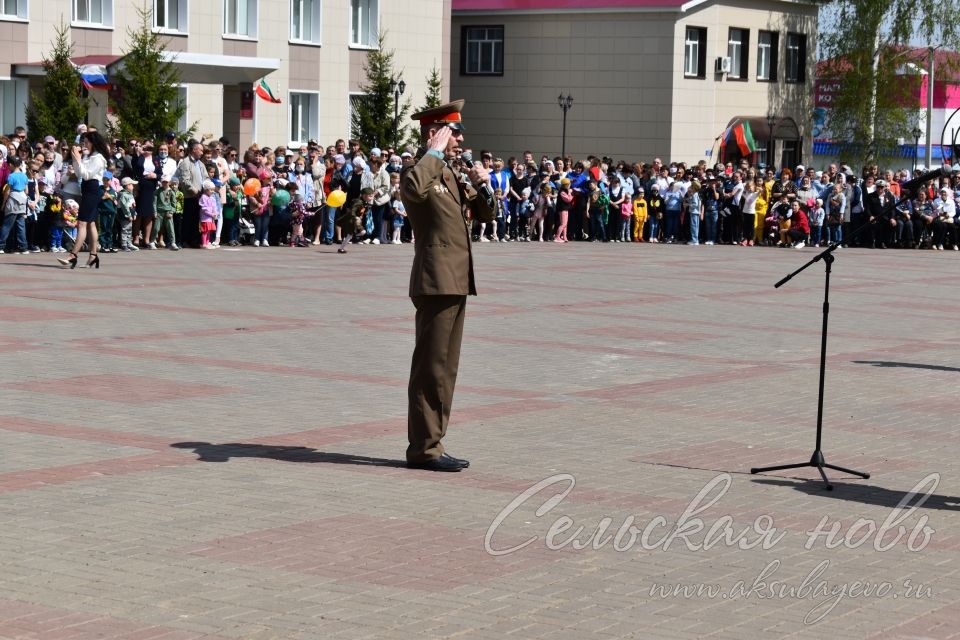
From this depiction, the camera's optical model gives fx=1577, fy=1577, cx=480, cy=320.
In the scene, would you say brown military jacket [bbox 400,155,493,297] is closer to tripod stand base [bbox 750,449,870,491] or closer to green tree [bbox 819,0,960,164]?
tripod stand base [bbox 750,449,870,491]

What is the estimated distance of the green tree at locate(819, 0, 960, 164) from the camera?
58.0 m

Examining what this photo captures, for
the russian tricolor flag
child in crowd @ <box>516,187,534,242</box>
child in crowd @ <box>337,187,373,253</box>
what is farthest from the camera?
child in crowd @ <box>516,187,534,242</box>

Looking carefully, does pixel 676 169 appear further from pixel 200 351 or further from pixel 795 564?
pixel 795 564

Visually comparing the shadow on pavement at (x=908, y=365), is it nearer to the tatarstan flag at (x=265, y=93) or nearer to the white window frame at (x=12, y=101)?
the white window frame at (x=12, y=101)

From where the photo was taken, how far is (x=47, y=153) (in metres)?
24.4

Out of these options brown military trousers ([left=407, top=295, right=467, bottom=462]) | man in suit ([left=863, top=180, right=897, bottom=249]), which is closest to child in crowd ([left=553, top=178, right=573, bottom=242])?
man in suit ([left=863, top=180, right=897, bottom=249])

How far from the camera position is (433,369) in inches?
347

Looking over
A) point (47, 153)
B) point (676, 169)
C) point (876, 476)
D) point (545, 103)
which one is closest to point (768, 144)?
point (545, 103)

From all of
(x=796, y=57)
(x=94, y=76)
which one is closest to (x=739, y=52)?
(x=796, y=57)

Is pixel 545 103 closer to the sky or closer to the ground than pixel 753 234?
closer to the sky

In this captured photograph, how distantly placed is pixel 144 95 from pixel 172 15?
769 cm

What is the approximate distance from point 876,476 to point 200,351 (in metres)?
6.58

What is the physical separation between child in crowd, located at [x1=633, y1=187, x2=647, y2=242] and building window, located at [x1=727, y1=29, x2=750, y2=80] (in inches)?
Result: 804

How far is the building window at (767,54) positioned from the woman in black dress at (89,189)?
3658 cm
